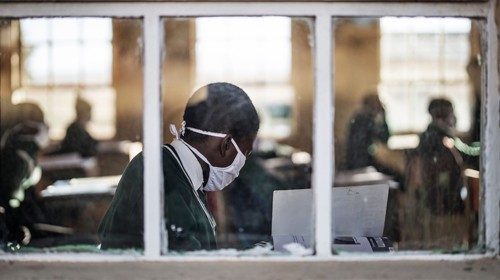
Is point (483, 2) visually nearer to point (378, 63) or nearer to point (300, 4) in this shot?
point (300, 4)

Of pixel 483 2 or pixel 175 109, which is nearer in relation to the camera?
pixel 483 2

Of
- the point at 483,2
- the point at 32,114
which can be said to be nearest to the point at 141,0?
the point at 483,2

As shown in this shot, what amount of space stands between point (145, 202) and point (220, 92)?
118cm

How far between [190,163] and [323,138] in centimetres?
74

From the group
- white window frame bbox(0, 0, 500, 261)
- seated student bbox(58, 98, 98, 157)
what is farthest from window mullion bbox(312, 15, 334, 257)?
seated student bbox(58, 98, 98, 157)

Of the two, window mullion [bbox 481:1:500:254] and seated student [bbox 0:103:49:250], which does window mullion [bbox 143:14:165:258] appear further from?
window mullion [bbox 481:1:500:254]

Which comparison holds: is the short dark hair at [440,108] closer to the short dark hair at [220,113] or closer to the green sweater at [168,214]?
the short dark hair at [220,113]

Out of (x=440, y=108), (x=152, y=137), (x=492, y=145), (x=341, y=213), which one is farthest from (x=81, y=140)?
(x=492, y=145)

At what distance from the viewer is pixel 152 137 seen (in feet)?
5.89

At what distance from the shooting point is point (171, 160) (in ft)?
7.28

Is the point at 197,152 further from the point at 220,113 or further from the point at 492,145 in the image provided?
the point at 492,145

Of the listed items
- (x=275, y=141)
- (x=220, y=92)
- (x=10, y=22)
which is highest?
(x=10, y=22)

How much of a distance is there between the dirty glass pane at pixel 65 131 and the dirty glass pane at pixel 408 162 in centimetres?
61

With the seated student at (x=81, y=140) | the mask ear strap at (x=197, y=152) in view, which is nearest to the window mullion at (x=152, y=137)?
the mask ear strap at (x=197, y=152)
